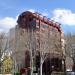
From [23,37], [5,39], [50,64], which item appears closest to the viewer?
[23,37]

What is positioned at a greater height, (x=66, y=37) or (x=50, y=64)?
(x=66, y=37)

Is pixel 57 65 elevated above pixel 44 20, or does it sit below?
below

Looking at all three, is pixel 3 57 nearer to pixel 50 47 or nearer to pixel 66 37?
pixel 50 47

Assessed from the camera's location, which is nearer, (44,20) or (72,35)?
(72,35)

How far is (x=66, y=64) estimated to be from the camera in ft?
278

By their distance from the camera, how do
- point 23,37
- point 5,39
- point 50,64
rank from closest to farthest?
point 23,37
point 5,39
point 50,64

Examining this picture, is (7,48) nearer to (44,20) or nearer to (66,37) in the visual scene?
(66,37)

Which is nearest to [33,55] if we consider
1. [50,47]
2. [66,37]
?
[50,47]

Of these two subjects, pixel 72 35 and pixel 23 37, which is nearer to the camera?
pixel 23 37

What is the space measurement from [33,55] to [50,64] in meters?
16.6

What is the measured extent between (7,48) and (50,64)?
1986 cm

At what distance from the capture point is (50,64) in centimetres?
8112

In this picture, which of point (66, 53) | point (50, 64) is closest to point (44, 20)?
point (50, 64)

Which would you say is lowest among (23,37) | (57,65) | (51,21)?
(57,65)
